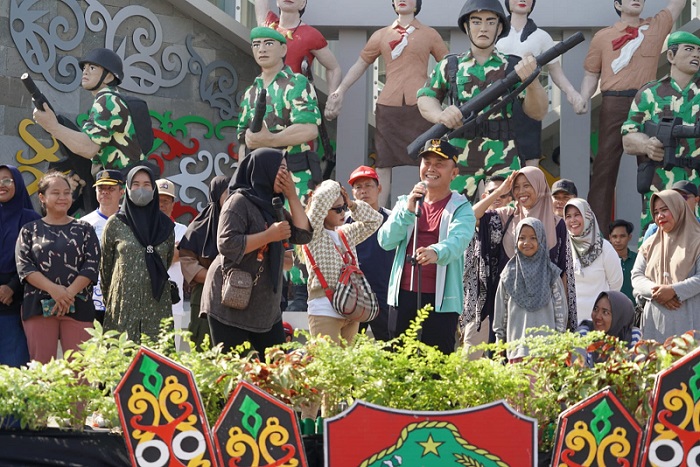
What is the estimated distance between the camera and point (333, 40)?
13.8m

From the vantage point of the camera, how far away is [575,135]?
12.8m

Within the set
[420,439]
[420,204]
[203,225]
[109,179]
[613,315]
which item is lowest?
[420,439]

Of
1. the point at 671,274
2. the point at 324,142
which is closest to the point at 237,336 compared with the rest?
the point at 671,274

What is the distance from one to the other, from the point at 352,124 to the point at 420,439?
904 centimetres

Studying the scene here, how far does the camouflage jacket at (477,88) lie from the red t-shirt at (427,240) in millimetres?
3599

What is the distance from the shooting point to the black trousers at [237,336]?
5879 mm

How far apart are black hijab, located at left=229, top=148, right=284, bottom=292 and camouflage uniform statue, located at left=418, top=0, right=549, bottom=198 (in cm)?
433

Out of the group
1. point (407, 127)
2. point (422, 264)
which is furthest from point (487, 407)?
point (407, 127)

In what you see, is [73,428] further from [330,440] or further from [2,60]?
[2,60]

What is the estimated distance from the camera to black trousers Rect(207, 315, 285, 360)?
5.88 metres

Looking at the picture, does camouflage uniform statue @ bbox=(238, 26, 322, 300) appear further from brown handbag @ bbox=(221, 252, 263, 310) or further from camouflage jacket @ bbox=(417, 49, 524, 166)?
brown handbag @ bbox=(221, 252, 263, 310)

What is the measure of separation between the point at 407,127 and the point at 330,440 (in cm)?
747

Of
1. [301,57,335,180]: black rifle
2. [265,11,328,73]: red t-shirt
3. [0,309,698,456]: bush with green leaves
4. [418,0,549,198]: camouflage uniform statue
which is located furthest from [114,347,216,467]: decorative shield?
[265,11,328,73]: red t-shirt

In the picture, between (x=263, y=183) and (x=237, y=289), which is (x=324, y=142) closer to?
(x=263, y=183)
